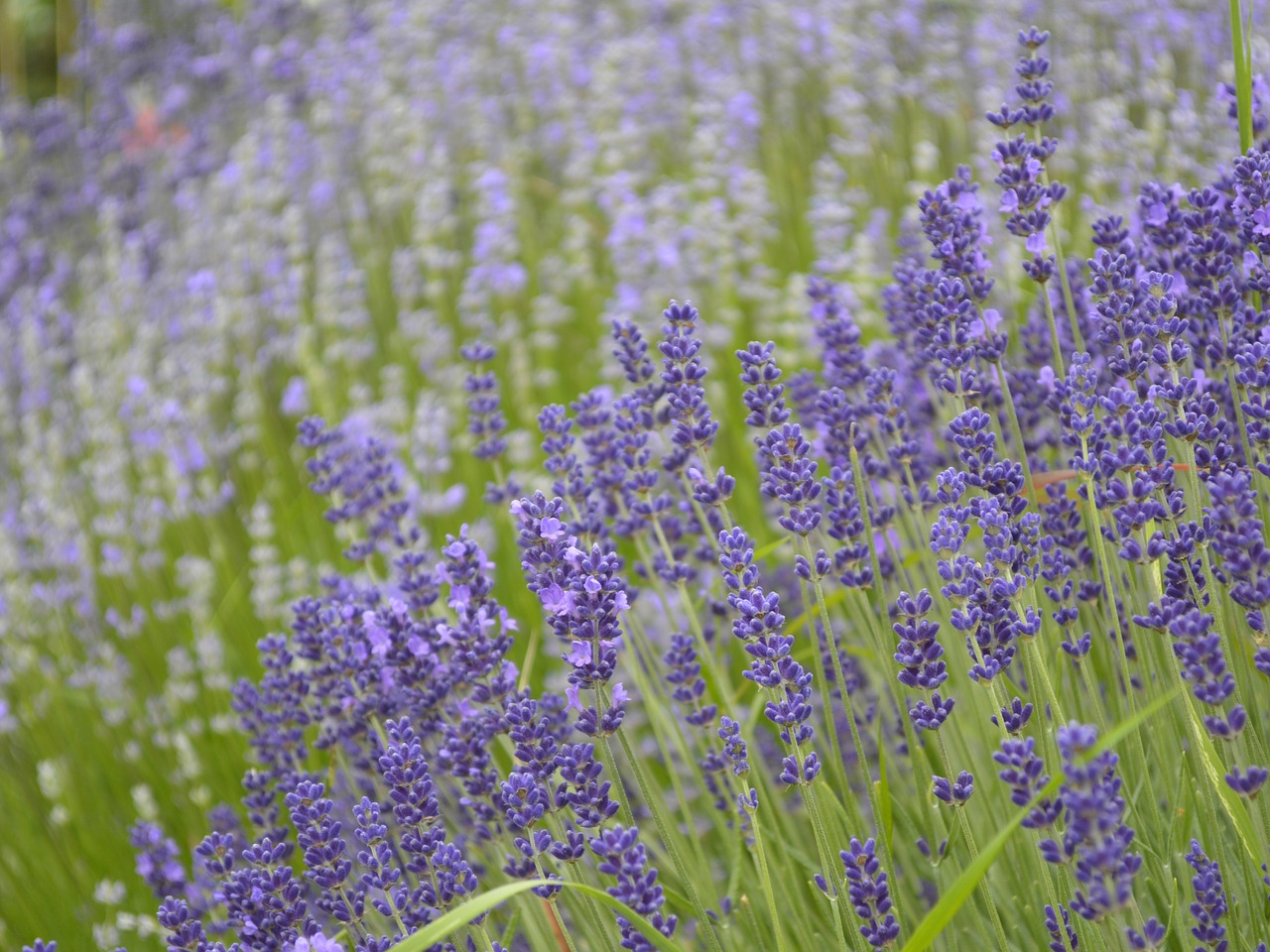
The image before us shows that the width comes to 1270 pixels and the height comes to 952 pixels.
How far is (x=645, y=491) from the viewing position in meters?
1.83

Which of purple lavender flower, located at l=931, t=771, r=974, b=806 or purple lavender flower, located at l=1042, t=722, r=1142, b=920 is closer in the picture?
purple lavender flower, located at l=1042, t=722, r=1142, b=920

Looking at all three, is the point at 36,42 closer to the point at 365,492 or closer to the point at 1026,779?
the point at 365,492

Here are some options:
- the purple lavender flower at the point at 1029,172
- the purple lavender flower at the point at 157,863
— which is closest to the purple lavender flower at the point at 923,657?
the purple lavender flower at the point at 1029,172

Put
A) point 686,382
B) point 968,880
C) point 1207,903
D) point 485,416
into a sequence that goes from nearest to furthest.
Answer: point 968,880 → point 1207,903 → point 686,382 → point 485,416

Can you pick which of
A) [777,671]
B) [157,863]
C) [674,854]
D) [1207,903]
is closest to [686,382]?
[777,671]

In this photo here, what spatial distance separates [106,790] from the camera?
332 cm

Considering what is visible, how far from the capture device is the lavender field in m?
1.40

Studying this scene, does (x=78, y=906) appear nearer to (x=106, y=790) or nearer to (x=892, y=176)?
(x=106, y=790)

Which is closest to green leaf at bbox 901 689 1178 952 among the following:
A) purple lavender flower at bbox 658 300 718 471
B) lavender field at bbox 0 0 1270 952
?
lavender field at bbox 0 0 1270 952

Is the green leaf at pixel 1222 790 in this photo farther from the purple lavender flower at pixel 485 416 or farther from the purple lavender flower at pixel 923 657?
the purple lavender flower at pixel 485 416

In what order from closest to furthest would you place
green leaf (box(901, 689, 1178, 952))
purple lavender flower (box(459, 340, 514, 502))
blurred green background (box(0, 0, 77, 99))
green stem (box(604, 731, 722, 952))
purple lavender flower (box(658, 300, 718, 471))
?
green leaf (box(901, 689, 1178, 952)) < green stem (box(604, 731, 722, 952)) < purple lavender flower (box(658, 300, 718, 471)) < purple lavender flower (box(459, 340, 514, 502)) < blurred green background (box(0, 0, 77, 99))

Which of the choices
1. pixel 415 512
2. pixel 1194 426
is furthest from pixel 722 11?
pixel 1194 426

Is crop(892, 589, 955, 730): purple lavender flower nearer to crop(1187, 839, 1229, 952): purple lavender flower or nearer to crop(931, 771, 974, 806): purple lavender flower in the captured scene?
crop(931, 771, 974, 806): purple lavender flower

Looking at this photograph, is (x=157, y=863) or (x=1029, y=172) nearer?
(x=1029, y=172)
